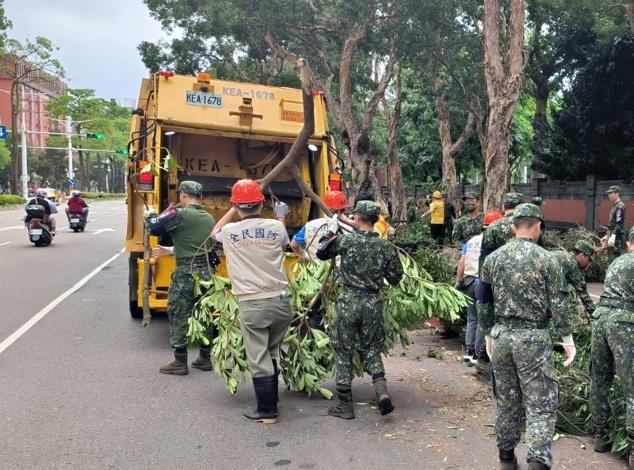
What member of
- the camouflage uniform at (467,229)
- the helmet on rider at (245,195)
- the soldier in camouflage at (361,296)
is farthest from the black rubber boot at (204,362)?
the camouflage uniform at (467,229)

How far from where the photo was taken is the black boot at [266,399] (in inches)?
184

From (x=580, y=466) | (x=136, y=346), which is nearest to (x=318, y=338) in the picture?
(x=580, y=466)

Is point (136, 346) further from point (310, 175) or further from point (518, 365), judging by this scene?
point (518, 365)

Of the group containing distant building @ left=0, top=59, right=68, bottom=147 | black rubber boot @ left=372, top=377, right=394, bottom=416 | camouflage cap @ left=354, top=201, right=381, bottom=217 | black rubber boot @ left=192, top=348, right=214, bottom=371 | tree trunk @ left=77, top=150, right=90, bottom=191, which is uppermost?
distant building @ left=0, top=59, right=68, bottom=147

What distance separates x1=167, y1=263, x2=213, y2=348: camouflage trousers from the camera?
5.79 m

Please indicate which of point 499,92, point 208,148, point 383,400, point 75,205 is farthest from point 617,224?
point 75,205

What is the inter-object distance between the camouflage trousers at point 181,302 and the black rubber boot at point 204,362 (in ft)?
1.06

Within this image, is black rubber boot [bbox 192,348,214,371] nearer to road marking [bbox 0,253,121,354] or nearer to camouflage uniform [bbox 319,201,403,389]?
camouflage uniform [bbox 319,201,403,389]

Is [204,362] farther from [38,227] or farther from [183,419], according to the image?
[38,227]

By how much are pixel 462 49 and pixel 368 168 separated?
176 inches

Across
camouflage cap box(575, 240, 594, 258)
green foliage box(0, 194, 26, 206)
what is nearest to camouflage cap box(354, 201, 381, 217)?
camouflage cap box(575, 240, 594, 258)

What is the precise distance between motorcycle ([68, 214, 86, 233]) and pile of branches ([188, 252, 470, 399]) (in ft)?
59.7

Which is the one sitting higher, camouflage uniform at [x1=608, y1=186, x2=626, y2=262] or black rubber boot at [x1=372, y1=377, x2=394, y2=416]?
camouflage uniform at [x1=608, y1=186, x2=626, y2=262]

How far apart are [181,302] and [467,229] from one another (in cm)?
326
